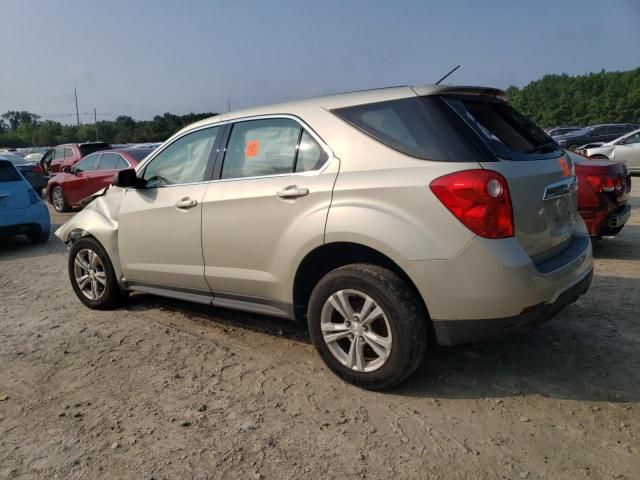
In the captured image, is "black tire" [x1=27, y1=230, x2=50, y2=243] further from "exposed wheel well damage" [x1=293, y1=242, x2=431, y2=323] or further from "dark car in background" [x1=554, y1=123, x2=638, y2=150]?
"dark car in background" [x1=554, y1=123, x2=638, y2=150]

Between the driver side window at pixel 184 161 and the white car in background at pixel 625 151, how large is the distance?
14482 millimetres

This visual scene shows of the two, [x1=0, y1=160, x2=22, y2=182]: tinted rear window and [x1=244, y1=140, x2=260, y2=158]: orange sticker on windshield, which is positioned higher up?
[x1=244, y1=140, x2=260, y2=158]: orange sticker on windshield

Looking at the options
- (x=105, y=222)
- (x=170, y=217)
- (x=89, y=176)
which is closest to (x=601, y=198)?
(x=170, y=217)

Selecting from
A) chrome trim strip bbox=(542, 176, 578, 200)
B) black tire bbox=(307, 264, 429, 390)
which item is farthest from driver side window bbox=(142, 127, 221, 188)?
chrome trim strip bbox=(542, 176, 578, 200)

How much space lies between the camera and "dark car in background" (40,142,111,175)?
17062 millimetres

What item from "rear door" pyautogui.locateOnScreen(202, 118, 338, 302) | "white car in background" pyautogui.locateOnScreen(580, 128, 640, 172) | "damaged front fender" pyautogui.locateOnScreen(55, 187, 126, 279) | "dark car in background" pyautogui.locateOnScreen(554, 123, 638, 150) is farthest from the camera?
"dark car in background" pyautogui.locateOnScreen(554, 123, 638, 150)

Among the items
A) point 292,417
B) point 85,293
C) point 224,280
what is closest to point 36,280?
point 85,293

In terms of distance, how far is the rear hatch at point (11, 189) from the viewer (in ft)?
27.8

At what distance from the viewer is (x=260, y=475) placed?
2518 mm

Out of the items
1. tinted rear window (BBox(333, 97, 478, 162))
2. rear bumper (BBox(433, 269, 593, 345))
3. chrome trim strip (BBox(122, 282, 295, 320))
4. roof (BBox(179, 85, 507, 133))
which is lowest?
chrome trim strip (BBox(122, 282, 295, 320))

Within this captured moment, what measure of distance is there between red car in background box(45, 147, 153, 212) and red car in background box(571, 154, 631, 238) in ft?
27.4

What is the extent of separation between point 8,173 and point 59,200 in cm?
453

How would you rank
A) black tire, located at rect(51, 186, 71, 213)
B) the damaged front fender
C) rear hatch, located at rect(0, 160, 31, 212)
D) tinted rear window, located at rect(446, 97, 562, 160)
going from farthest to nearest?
1. black tire, located at rect(51, 186, 71, 213)
2. rear hatch, located at rect(0, 160, 31, 212)
3. the damaged front fender
4. tinted rear window, located at rect(446, 97, 562, 160)

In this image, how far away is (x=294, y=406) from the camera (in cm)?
313
